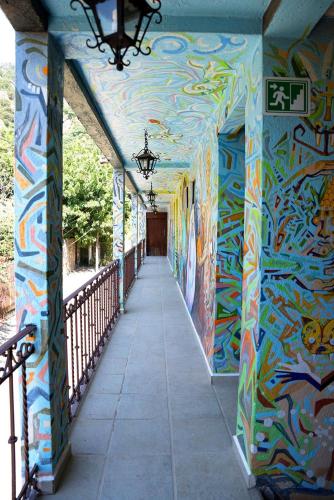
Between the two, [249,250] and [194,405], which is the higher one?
[249,250]

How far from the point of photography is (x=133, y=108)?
3756 millimetres

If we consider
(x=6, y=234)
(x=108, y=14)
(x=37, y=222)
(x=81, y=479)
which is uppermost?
(x=108, y=14)

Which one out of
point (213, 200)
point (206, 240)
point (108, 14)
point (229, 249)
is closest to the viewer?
point (108, 14)

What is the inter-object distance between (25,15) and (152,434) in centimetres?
292

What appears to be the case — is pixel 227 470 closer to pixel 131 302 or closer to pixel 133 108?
pixel 133 108

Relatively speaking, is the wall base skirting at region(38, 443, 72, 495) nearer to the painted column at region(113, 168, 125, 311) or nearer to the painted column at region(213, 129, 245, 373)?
the painted column at region(213, 129, 245, 373)

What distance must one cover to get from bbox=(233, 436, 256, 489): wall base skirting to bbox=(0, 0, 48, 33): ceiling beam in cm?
294

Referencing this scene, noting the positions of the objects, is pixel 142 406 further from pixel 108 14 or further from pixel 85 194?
pixel 85 194

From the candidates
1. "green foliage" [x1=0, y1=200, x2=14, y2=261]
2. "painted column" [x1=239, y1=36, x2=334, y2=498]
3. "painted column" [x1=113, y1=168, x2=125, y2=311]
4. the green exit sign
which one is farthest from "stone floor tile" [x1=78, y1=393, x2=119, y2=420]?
"green foliage" [x1=0, y1=200, x2=14, y2=261]

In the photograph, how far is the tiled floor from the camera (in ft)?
7.29

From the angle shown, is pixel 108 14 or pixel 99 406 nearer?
pixel 108 14

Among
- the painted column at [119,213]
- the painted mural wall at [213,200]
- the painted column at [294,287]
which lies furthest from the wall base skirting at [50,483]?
the painted column at [119,213]

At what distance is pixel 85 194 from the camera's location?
16.9 m

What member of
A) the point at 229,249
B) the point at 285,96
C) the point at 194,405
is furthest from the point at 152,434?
the point at 285,96
